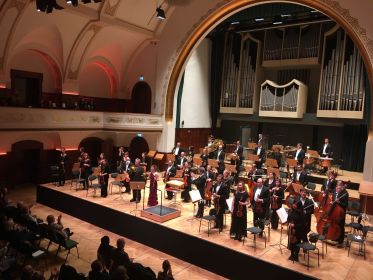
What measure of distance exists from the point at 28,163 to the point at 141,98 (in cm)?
653

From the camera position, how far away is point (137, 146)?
17969 mm

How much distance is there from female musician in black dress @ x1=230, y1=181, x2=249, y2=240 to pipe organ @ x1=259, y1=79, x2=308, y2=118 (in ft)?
29.5

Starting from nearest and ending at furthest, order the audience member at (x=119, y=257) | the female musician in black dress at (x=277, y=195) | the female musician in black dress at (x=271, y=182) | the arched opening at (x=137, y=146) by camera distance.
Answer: the audience member at (x=119, y=257), the female musician in black dress at (x=277, y=195), the female musician in black dress at (x=271, y=182), the arched opening at (x=137, y=146)

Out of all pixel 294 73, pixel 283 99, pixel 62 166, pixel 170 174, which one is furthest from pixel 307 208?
pixel 294 73

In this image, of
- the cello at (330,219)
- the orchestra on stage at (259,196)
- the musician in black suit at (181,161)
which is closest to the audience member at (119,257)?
the orchestra on stage at (259,196)

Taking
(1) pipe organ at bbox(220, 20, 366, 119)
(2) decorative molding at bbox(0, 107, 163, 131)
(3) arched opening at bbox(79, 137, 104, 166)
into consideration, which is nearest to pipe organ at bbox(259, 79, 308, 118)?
(1) pipe organ at bbox(220, 20, 366, 119)

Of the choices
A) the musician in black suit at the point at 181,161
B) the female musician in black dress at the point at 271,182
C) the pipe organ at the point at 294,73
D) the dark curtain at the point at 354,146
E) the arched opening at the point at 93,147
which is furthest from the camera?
the arched opening at the point at 93,147

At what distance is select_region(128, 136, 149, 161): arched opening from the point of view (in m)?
17.8

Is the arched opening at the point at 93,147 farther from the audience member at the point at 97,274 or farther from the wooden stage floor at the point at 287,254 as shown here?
the audience member at the point at 97,274

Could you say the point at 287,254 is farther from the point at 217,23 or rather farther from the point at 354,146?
the point at 217,23

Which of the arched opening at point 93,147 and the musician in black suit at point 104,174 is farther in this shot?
the arched opening at point 93,147

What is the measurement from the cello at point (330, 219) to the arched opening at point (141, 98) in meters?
11.4

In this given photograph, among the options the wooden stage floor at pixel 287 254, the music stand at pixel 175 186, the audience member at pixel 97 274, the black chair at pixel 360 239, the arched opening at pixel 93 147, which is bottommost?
the wooden stage floor at pixel 287 254

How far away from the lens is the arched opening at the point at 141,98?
18.1m
